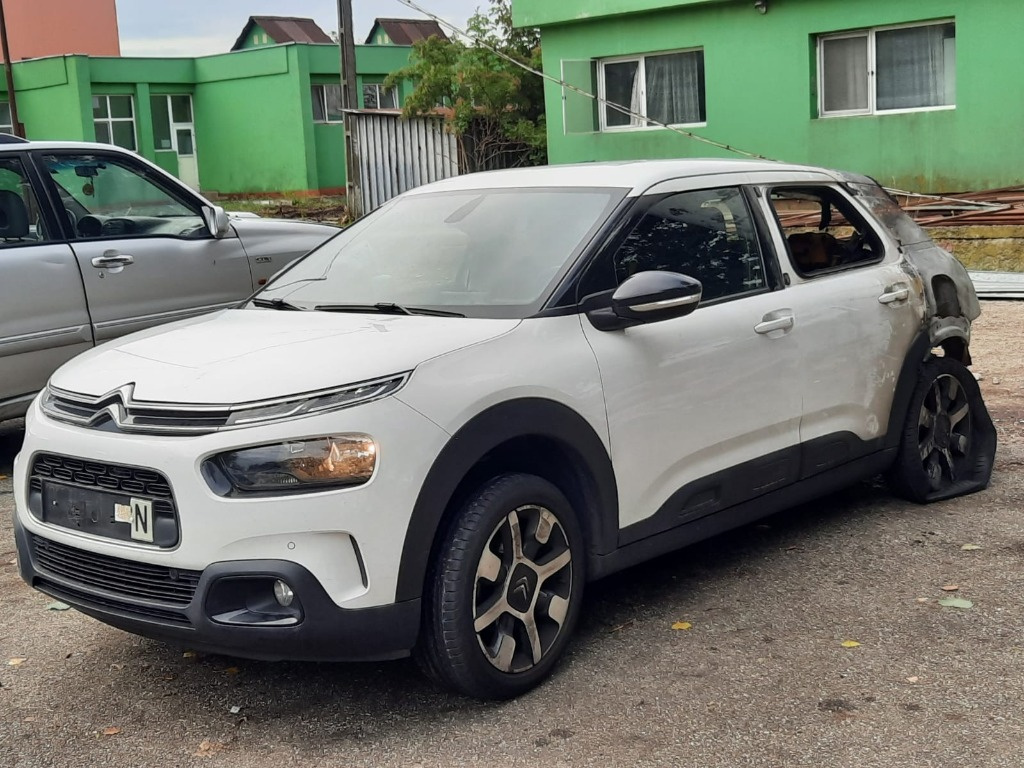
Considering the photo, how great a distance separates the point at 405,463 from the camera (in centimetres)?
374

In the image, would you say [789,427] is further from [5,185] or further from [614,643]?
[5,185]

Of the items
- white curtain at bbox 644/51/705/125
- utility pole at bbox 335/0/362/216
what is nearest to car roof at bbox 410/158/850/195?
white curtain at bbox 644/51/705/125

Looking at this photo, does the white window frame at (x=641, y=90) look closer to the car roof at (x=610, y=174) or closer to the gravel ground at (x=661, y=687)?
the car roof at (x=610, y=174)

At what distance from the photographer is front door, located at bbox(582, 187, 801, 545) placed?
448 cm

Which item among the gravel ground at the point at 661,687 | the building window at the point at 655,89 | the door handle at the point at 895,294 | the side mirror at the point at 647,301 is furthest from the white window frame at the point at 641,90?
the side mirror at the point at 647,301

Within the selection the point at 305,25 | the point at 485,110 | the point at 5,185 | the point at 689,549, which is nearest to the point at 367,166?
the point at 485,110

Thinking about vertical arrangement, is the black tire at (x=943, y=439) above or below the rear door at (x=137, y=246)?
below

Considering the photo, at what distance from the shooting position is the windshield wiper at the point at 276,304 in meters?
4.93

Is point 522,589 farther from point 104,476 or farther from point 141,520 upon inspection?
point 104,476

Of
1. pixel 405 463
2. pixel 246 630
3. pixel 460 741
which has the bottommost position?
pixel 460 741

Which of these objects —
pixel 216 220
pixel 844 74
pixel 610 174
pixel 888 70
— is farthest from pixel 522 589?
pixel 844 74

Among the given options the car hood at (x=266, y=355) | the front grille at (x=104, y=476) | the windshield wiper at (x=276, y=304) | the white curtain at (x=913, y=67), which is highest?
the white curtain at (x=913, y=67)

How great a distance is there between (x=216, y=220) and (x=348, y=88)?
14.0 m

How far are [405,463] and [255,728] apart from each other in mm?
998
